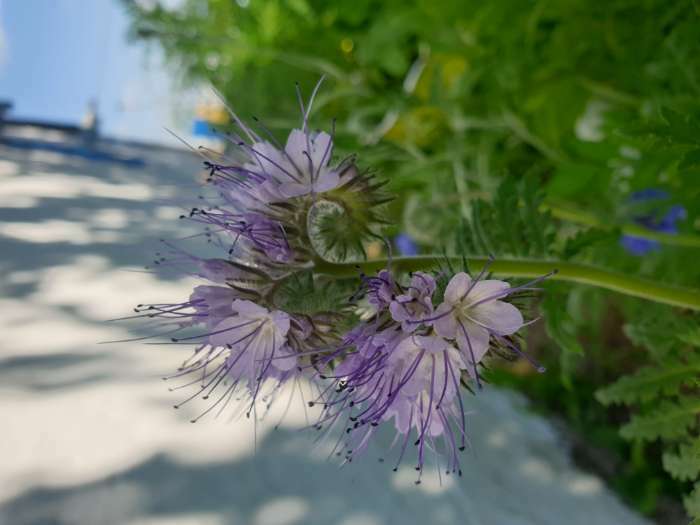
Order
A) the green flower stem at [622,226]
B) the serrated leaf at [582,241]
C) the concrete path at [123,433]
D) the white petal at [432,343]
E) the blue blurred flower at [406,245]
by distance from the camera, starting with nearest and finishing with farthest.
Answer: the white petal at [432,343] < the serrated leaf at [582,241] < the green flower stem at [622,226] < the concrete path at [123,433] < the blue blurred flower at [406,245]

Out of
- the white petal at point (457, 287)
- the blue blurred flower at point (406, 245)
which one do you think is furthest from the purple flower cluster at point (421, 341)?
Result: the blue blurred flower at point (406, 245)

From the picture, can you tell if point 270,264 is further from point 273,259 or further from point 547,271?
point 547,271

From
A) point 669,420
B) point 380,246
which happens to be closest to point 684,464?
point 669,420

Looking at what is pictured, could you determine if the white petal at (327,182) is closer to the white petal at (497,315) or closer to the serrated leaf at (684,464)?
the white petal at (497,315)

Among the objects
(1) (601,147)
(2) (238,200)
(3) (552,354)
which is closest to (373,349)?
(2) (238,200)

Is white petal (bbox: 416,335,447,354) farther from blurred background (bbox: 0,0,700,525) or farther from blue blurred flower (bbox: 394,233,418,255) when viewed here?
blue blurred flower (bbox: 394,233,418,255)
